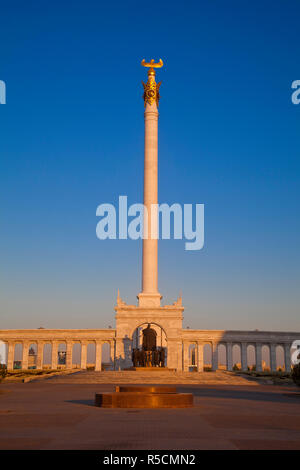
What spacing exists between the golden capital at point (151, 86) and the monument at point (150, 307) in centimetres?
221

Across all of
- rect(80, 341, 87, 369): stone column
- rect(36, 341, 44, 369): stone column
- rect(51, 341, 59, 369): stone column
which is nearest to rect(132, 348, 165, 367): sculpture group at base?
rect(80, 341, 87, 369): stone column

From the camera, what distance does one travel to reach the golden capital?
8244 cm

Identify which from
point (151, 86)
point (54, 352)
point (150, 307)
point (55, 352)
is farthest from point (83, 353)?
point (151, 86)

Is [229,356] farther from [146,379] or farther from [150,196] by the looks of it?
[146,379]

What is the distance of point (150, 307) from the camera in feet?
251

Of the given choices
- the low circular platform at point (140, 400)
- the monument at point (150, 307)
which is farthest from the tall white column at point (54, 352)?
the low circular platform at point (140, 400)

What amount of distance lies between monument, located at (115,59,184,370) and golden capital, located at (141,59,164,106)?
2215 mm

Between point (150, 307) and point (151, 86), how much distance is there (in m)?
37.9

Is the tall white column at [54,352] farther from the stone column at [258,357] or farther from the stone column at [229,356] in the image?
the stone column at [258,357]

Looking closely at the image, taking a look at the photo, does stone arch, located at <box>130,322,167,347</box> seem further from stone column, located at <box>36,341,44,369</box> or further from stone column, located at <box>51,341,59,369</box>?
stone column, located at <box>36,341,44,369</box>

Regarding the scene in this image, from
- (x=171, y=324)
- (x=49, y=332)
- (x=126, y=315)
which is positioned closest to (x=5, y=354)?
(x=49, y=332)
